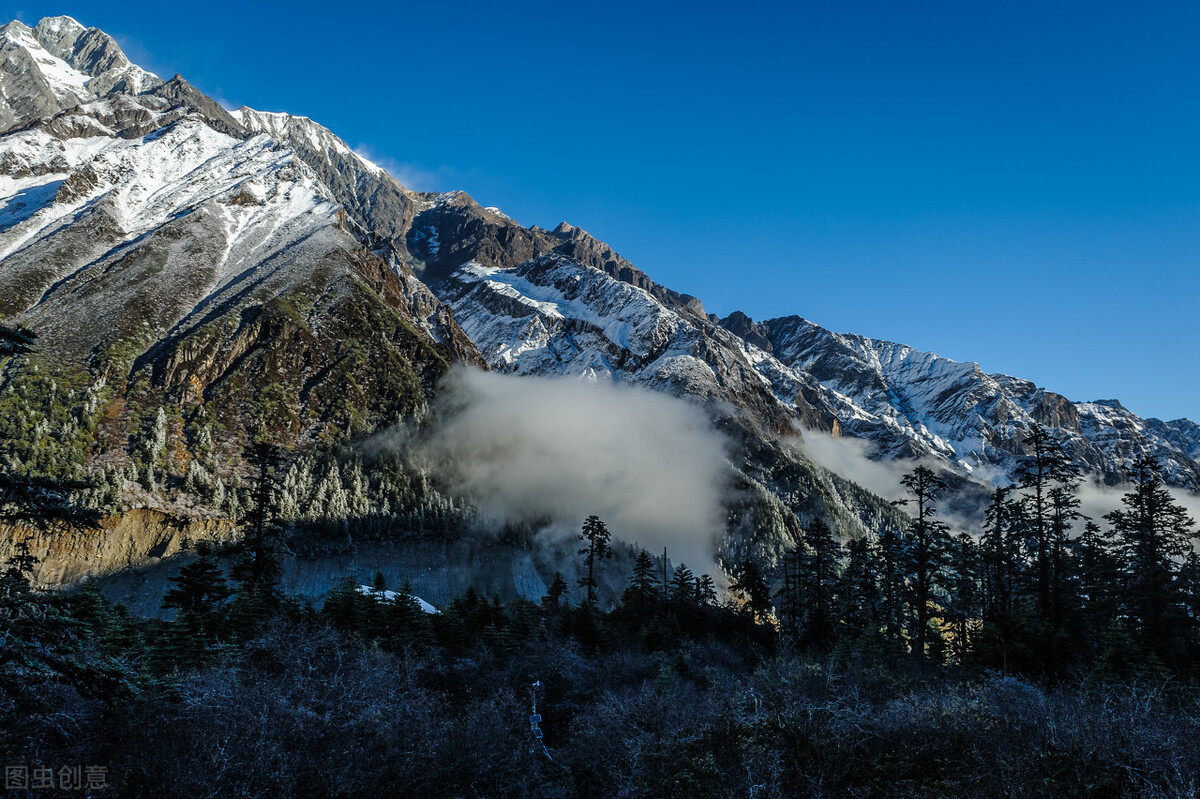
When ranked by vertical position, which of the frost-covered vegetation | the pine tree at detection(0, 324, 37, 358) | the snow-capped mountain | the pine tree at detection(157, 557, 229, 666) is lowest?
the frost-covered vegetation

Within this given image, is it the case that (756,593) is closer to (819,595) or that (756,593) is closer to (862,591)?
(819,595)

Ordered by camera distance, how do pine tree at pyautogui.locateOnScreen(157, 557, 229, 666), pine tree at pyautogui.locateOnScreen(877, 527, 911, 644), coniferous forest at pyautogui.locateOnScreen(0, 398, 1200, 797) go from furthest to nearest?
pine tree at pyautogui.locateOnScreen(877, 527, 911, 644) < pine tree at pyautogui.locateOnScreen(157, 557, 229, 666) < coniferous forest at pyautogui.locateOnScreen(0, 398, 1200, 797)

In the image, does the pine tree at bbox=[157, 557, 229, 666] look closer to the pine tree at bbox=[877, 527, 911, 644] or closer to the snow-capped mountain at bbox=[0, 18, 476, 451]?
the pine tree at bbox=[877, 527, 911, 644]

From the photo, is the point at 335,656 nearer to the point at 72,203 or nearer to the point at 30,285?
the point at 30,285

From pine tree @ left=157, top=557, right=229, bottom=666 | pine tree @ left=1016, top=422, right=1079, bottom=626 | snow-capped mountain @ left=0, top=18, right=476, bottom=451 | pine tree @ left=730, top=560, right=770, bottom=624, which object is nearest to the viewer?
pine tree @ left=157, top=557, right=229, bottom=666

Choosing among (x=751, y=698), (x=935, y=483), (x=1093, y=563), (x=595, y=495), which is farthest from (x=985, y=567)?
(x=595, y=495)

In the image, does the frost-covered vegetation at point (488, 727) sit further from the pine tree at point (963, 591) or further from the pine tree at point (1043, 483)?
the pine tree at point (963, 591)

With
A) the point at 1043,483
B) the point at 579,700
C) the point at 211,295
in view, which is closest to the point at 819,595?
the point at 1043,483

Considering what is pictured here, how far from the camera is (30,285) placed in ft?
431

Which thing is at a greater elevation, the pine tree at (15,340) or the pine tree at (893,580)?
the pine tree at (15,340)

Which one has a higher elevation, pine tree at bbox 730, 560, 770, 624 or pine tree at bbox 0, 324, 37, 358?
pine tree at bbox 0, 324, 37, 358

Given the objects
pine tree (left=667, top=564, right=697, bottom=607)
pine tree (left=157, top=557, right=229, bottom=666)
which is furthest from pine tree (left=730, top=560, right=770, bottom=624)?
pine tree (left=157, top=557, right=229, bottom=666)

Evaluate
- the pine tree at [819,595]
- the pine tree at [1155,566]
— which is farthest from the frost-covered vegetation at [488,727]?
the pine tree at [819,595]

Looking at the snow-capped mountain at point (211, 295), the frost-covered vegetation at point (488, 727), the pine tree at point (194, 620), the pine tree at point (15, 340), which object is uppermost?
the snow-capped mountain at point (211, 295)
